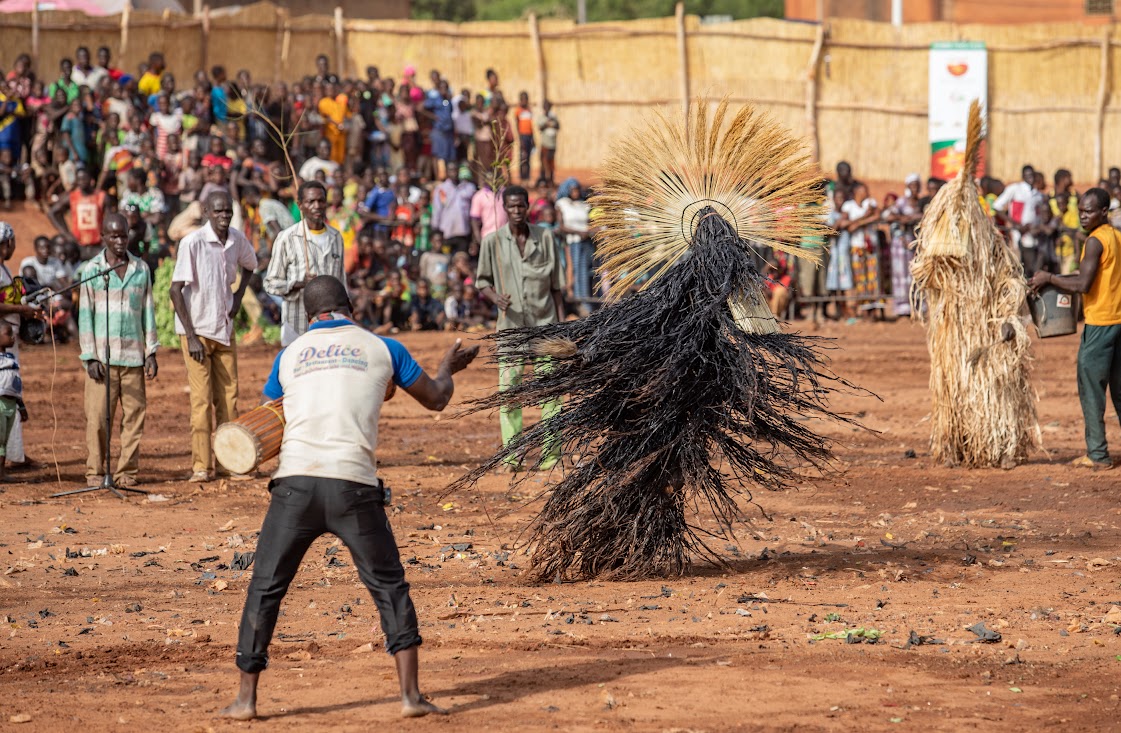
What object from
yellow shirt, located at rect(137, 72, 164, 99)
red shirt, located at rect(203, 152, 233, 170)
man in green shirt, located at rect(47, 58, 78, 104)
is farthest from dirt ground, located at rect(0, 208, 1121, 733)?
yellow shirt, located at rect(137, 72, 164, 99)

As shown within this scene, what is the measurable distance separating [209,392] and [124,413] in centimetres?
62

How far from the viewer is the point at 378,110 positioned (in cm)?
2272

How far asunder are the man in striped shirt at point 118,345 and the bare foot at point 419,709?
220 inches

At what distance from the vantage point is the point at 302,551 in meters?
5.28

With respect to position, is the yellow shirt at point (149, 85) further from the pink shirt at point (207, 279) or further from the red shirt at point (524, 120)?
the pink shirt at point (207, 279)

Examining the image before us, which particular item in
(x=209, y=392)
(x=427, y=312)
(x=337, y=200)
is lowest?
(x=209, y=392)

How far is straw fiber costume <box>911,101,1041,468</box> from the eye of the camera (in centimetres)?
1059

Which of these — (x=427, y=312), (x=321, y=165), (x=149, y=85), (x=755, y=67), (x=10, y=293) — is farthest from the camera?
(x=755, y=67)

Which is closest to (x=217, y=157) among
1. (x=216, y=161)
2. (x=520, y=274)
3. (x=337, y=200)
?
(x=216, y=161)

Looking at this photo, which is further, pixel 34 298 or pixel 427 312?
pixel 427 312

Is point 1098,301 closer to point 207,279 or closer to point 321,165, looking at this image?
point 207,279

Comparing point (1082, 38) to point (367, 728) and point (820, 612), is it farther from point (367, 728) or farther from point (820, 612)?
point (367, 728)

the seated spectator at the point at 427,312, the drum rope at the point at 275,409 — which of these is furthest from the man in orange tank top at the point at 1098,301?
the seated spectator at the point at 427,312

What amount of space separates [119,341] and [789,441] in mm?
5326
